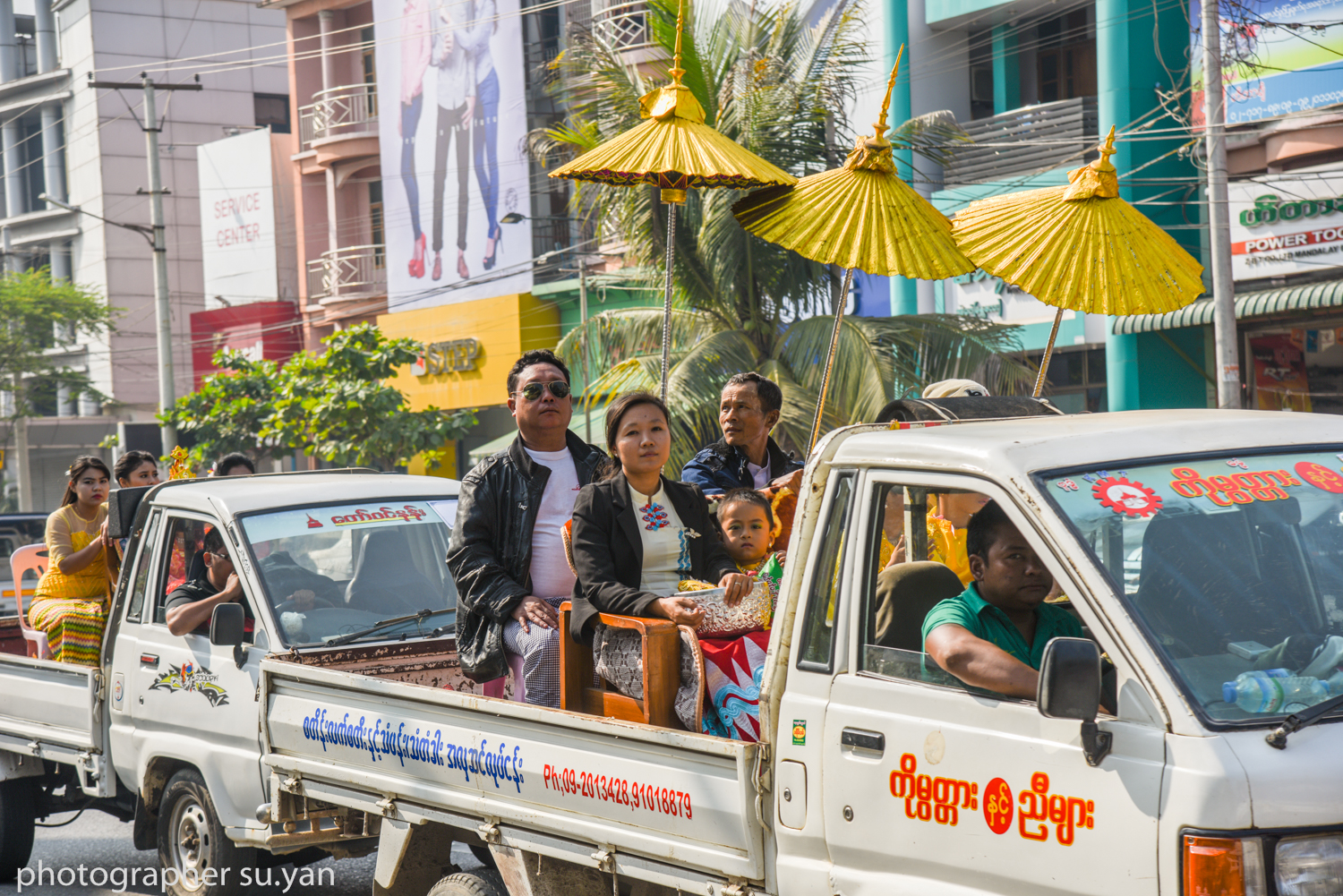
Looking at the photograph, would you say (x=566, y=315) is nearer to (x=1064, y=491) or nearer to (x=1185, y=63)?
(x=1185, y=63)

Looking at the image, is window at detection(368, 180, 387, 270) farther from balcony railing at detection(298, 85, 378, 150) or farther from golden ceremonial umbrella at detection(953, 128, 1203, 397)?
golden ceremonial umbrella at detection(953, 128, 1203, 397)

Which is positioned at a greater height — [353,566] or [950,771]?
[353,566]

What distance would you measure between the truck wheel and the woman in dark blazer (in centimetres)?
80

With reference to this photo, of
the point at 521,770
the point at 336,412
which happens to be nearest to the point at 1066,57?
the point at 336,412

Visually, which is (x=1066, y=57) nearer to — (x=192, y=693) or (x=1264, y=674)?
(x=192, y=693)

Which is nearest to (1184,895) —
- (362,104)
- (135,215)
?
(362,104)

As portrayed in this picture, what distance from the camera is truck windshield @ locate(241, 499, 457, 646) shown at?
609cm

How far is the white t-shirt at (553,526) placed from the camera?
16.8ft

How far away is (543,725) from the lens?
13.5 feet

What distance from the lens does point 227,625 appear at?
5.65 metres

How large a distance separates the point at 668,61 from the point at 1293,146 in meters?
7.21

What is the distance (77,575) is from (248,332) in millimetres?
31829

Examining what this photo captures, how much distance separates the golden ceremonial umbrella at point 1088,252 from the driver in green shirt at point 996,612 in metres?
1.73

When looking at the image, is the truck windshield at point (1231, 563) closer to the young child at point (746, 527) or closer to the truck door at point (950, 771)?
the truck door at point (950, 771)
